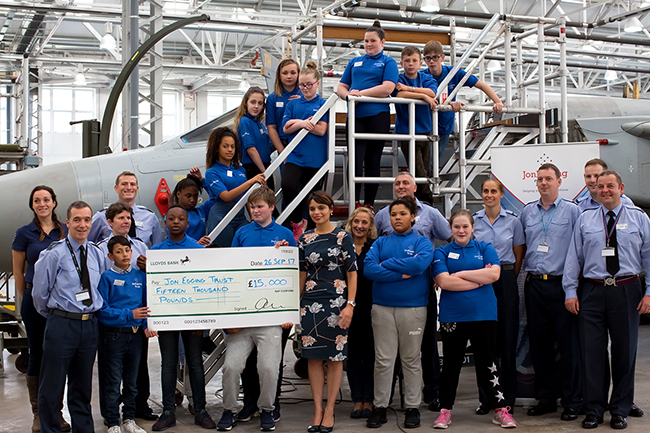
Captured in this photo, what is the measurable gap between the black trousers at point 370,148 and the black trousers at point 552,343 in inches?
66.8

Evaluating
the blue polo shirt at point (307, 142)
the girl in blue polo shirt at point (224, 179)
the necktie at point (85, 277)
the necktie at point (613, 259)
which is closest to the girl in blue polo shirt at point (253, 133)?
the girl in blue polo shirt at point (224, 179)

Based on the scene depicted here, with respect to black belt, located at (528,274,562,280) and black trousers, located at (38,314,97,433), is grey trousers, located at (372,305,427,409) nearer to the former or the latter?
black belt, located at (528,274,562,280)

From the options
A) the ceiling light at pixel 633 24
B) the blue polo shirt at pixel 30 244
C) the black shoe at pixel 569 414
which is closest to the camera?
the blue polo shirt at pixel 30 244

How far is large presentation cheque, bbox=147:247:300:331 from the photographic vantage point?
5.01 metres

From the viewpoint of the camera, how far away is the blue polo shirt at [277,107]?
236 inches

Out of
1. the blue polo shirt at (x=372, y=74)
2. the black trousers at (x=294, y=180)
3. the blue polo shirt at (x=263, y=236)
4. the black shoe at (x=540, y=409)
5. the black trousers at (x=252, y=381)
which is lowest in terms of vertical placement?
the black shoe at (x=540, y=409)

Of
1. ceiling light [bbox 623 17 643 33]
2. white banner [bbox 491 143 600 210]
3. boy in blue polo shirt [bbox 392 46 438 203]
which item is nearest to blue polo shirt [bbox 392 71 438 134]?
boy in blue polo shirt [bbox 392 46 438 203]

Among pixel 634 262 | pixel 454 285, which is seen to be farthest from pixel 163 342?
pixel 634 262

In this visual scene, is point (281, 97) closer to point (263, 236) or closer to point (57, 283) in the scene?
point (263, 236)

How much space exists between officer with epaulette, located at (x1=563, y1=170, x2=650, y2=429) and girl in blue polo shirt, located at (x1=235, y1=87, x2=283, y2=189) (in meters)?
2.88

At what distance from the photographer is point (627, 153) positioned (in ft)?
28.3

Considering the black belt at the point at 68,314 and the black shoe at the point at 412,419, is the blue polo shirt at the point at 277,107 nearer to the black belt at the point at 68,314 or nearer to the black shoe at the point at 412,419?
the black belt at the point at 68,314

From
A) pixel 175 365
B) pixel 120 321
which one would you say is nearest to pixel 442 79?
pixel 175 365

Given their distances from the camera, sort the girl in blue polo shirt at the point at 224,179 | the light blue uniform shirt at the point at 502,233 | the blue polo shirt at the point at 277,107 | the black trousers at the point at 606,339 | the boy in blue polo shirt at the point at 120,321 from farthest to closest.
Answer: the blue polo shirt at the point at 277,107 < the girl in blue polo shirt at the point at 224,179 < the light blue uniform shirt at the point at 502,233 < the black trousers at the point at 606,339 < the boy in blue polo shirt at the point at 120,321
